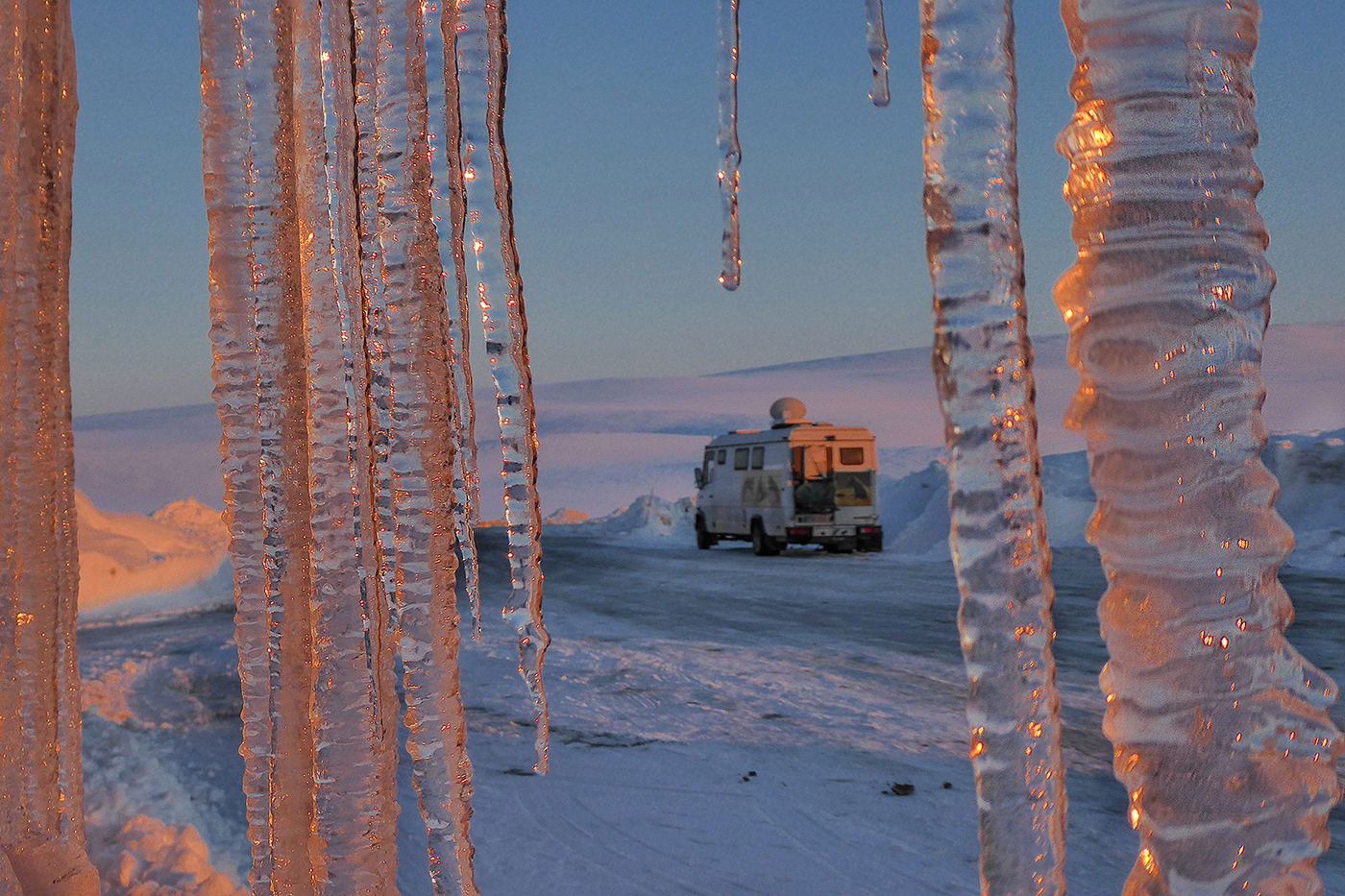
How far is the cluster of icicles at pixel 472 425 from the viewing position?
81 cm

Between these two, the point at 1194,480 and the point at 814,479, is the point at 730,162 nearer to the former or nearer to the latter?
the point at 1194,480

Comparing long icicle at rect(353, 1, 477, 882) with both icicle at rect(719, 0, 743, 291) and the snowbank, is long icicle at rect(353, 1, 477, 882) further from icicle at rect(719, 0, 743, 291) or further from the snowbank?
the snowbank

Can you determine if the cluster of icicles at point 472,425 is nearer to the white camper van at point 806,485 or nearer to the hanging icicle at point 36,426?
the hanging icicle at point 36,426

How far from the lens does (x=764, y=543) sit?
1878cm

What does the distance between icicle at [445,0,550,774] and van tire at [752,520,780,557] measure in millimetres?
17118

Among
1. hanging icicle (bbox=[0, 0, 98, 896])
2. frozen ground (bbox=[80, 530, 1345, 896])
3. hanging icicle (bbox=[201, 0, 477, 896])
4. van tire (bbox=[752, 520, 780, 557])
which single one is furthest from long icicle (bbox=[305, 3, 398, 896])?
van tire (bbox=[752, 520, 780, 557])

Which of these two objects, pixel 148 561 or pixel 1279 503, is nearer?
pixel 148 561

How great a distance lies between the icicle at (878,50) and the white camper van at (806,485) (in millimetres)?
16319

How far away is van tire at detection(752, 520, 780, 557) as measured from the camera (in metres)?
18.7

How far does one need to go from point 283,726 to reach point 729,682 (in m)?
6.19

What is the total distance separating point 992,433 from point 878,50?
880 millimetres

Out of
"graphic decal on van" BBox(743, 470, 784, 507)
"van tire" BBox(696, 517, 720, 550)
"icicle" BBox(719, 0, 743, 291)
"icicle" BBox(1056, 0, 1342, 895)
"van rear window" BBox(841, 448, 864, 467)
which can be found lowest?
"van tire" BBox(696, 517, 720, 550)

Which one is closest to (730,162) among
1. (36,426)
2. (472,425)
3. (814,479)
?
(472,425)

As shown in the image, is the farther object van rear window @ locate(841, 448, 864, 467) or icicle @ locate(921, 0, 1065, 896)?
van rear window @ locate(841, 448, 864, 467)
